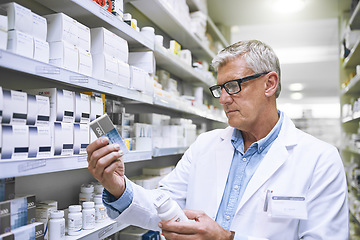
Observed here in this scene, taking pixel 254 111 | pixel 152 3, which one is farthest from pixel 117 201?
Result: pixel 152 3

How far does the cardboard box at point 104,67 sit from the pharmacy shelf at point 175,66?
682 millimetres

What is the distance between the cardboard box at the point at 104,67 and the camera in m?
1.75

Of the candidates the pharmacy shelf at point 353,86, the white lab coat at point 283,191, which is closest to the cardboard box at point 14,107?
the white lab coat at point 283,191

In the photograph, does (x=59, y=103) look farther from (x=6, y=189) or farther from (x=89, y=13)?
(x=89, y=13)

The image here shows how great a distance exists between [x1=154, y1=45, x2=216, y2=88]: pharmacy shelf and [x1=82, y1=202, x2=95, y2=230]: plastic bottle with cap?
1260mm

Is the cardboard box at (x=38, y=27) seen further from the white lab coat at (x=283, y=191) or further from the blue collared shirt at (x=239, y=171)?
the blue collared shirt at (x=239, y=171)

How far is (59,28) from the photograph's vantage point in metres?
1.48

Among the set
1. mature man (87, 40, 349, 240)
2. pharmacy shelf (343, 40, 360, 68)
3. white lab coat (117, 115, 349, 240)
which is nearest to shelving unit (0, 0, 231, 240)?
mature man (87, 40, 349, 240)

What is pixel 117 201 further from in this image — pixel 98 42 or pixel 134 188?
pixel 98 42

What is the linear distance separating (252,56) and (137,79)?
2.50 feet

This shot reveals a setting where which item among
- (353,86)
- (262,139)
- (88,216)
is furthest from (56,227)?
(353,86)

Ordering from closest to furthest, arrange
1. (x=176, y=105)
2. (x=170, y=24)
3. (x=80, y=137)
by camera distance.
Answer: (x=80, y=137)
(x=176, y=105)
(x=170, y=24)

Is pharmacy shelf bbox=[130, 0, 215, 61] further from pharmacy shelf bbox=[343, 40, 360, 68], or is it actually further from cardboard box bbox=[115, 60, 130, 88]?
pharmacy shelf bbox=[343, 40, 360, 68]

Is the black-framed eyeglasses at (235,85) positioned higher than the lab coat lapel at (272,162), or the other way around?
the black-framed eyeglasses at (235,85)
